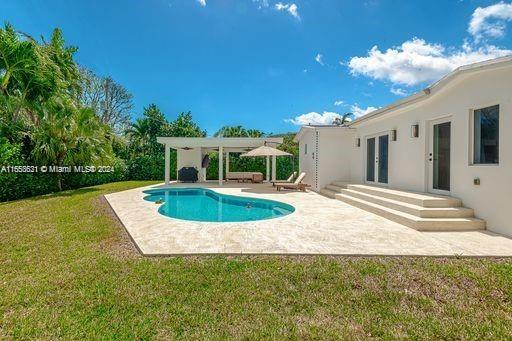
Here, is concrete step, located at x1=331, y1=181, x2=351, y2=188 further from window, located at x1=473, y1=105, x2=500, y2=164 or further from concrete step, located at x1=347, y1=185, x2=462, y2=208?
window, located at x1=473, y1=105, x2=500, y2=164

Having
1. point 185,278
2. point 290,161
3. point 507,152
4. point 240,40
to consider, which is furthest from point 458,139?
point 240,40

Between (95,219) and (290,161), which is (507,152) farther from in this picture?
(290,161)

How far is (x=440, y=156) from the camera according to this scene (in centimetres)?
898

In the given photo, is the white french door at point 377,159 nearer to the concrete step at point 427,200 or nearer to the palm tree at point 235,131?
the concrete step at point 427,200

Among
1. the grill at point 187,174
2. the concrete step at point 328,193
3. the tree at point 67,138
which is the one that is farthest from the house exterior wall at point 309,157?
the tree at point 67,138

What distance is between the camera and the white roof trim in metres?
6.32

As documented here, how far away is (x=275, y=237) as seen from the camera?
6.15 meters

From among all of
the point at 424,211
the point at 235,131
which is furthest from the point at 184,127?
the point at 424,211

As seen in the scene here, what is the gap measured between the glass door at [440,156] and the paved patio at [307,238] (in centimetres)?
251

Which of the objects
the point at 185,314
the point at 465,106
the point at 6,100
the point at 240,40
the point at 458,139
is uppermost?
the point at 240,40

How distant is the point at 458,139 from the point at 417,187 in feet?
8.49

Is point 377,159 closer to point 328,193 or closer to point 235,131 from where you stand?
point 328,193

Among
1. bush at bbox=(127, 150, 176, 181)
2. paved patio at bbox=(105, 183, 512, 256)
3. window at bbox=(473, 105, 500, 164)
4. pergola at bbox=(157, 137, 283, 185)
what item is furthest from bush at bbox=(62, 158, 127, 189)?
window at bbox=(473, 105, 500, 164)

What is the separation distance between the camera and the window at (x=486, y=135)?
6.77m
